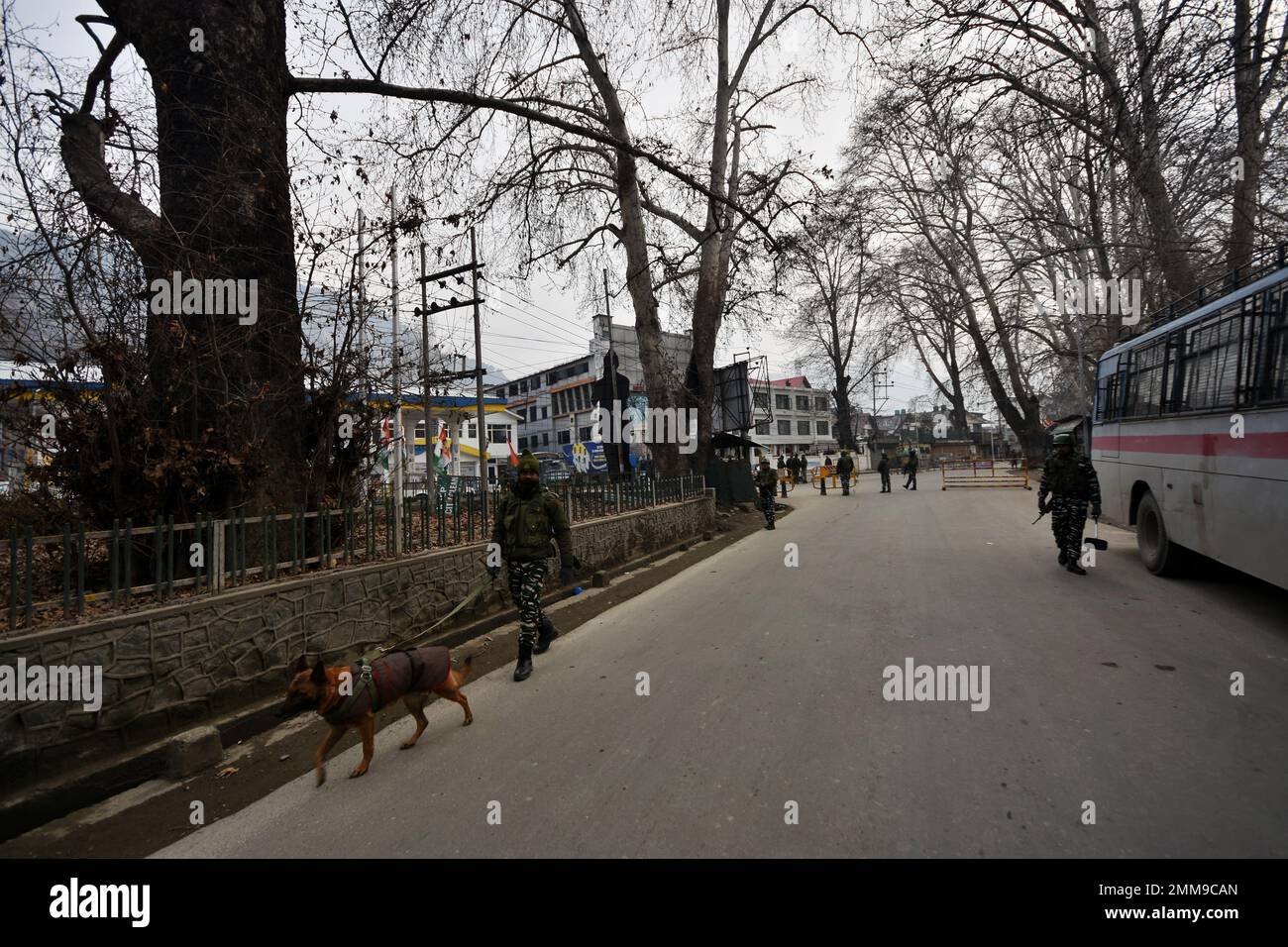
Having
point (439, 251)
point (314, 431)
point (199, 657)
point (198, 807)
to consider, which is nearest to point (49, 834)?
point (198, 807)

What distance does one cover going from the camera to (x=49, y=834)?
3.11 meters

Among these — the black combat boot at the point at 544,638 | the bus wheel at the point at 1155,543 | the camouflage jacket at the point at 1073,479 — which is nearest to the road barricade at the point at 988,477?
the bus wheel at the point at 1155,543

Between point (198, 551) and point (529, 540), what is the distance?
2408mm

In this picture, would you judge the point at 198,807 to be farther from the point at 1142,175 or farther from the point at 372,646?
the point at 1142,175

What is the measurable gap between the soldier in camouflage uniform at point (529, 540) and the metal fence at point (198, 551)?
1462mm

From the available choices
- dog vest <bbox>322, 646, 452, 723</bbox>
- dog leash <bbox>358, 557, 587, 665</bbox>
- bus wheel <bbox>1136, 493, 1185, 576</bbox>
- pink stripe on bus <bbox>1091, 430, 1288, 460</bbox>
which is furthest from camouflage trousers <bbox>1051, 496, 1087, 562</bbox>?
dog vest <bbox>322, 646, 452, 723</bbox>

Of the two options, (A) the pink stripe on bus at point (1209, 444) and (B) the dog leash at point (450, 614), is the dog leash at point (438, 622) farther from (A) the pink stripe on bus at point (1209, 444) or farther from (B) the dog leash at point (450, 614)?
(A) the pink stripe on bus at point (1209, 444)

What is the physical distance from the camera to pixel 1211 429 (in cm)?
628

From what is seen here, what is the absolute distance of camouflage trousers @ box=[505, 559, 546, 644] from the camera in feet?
17.3

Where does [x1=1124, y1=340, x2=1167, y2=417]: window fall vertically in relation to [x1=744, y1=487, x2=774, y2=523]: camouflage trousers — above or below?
above

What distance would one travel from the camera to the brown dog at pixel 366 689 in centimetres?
334

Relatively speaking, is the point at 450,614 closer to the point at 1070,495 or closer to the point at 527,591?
the point at 527,591

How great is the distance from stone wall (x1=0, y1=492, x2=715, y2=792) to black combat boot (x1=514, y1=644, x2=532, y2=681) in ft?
4.46

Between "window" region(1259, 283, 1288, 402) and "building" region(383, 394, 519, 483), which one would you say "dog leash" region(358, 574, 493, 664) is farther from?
"building" region(383, 394, 519, 483)
